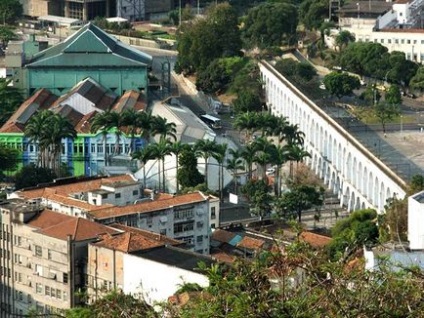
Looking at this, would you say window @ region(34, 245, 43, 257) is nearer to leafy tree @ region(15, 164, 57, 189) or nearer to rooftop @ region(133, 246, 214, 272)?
rooftop @ region(133, 246, 214, 272)

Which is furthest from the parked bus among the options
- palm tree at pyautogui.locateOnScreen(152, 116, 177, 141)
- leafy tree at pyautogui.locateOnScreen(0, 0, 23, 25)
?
leafy tree at pyautogui.locateOnScreen(0, 0, 23, 25)

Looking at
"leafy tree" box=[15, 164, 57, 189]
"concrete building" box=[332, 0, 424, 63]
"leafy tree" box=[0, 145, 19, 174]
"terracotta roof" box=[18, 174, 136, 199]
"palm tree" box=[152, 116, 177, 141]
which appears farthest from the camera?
"concrete building" box=[332, 0, 424, 63]

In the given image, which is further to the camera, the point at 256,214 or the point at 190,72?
the point at 190,72

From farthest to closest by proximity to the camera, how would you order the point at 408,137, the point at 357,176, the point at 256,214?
the point at 408,137 → the point at 357,176 → the point at 256,214

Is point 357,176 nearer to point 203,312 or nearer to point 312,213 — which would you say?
point 312,213

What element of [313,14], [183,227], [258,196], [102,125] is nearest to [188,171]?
[258,196]

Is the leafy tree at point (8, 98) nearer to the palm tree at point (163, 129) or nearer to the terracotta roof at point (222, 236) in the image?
the palm tree at point (163, 129)

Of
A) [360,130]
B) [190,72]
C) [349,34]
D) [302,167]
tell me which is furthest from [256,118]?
[349,34]
